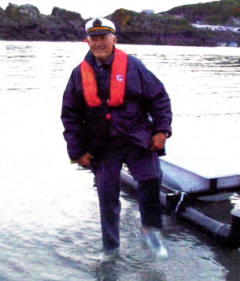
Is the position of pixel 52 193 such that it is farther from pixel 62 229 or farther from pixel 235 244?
pixel 235 244

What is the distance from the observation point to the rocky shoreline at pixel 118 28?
9181 cm

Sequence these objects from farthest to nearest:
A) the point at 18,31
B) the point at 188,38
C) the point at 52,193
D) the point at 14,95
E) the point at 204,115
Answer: the point at 188,38 < the point at 18,31 < the point at 14,95 < the point at 204,115 < the point at 52,193

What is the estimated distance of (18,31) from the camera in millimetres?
90750

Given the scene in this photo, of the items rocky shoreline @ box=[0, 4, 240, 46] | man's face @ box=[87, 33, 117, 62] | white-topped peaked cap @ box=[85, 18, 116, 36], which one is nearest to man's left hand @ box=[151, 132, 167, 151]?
man's face @ box=[87, 33, 117, 62]

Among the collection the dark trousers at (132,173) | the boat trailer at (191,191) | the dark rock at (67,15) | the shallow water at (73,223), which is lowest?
the shallow water at (73,223)

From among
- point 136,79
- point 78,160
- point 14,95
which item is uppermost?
point 136,79

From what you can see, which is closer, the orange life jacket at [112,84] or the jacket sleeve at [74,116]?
the orange life jacket at [112,84]

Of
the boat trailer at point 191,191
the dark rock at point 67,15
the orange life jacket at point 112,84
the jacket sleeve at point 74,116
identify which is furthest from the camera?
the dark rock at point 67,15

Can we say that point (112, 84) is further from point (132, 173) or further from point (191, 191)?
point (191, 191)

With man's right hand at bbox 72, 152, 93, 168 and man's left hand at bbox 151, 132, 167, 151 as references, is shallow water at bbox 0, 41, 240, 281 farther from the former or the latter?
man's left hand at bbox 151, 132, 167, 151

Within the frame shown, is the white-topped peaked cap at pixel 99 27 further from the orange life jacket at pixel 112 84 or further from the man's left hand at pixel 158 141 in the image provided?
the man's left hand at pixel 158 141

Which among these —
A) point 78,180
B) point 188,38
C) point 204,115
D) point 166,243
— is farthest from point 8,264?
point 188,38

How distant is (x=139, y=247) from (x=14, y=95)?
11.5 m

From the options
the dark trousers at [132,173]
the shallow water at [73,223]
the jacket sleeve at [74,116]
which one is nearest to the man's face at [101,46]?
the jacket sleeve at [74,116]
